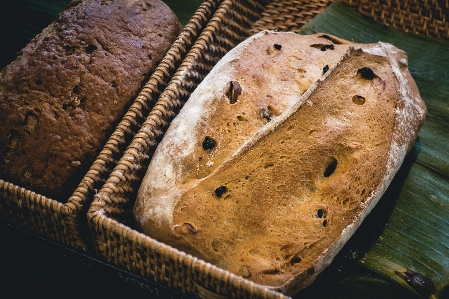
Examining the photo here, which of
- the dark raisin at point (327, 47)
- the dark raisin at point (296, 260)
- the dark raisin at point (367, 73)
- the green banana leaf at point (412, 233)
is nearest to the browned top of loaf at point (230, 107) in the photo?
the dark raisin at point (327, 47)

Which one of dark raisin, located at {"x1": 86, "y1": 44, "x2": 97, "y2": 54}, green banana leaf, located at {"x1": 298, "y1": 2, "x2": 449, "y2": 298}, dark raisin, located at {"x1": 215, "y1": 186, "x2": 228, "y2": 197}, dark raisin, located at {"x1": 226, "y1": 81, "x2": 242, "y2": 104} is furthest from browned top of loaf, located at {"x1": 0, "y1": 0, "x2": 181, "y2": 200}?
green banana leaf, located at {"x1": 298, "y1": 2, "x2": 449, "y2": 298}

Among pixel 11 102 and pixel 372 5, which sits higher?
pixel 372 5

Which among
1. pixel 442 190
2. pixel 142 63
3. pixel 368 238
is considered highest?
pixel 142 63

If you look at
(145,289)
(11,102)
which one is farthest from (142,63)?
(145,289)

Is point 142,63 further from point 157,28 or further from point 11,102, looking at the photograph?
point 11,102

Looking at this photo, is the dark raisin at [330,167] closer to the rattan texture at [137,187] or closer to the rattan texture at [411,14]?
the rattan texture at [137,187]

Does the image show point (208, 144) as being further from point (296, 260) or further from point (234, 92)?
point (296, 260)
